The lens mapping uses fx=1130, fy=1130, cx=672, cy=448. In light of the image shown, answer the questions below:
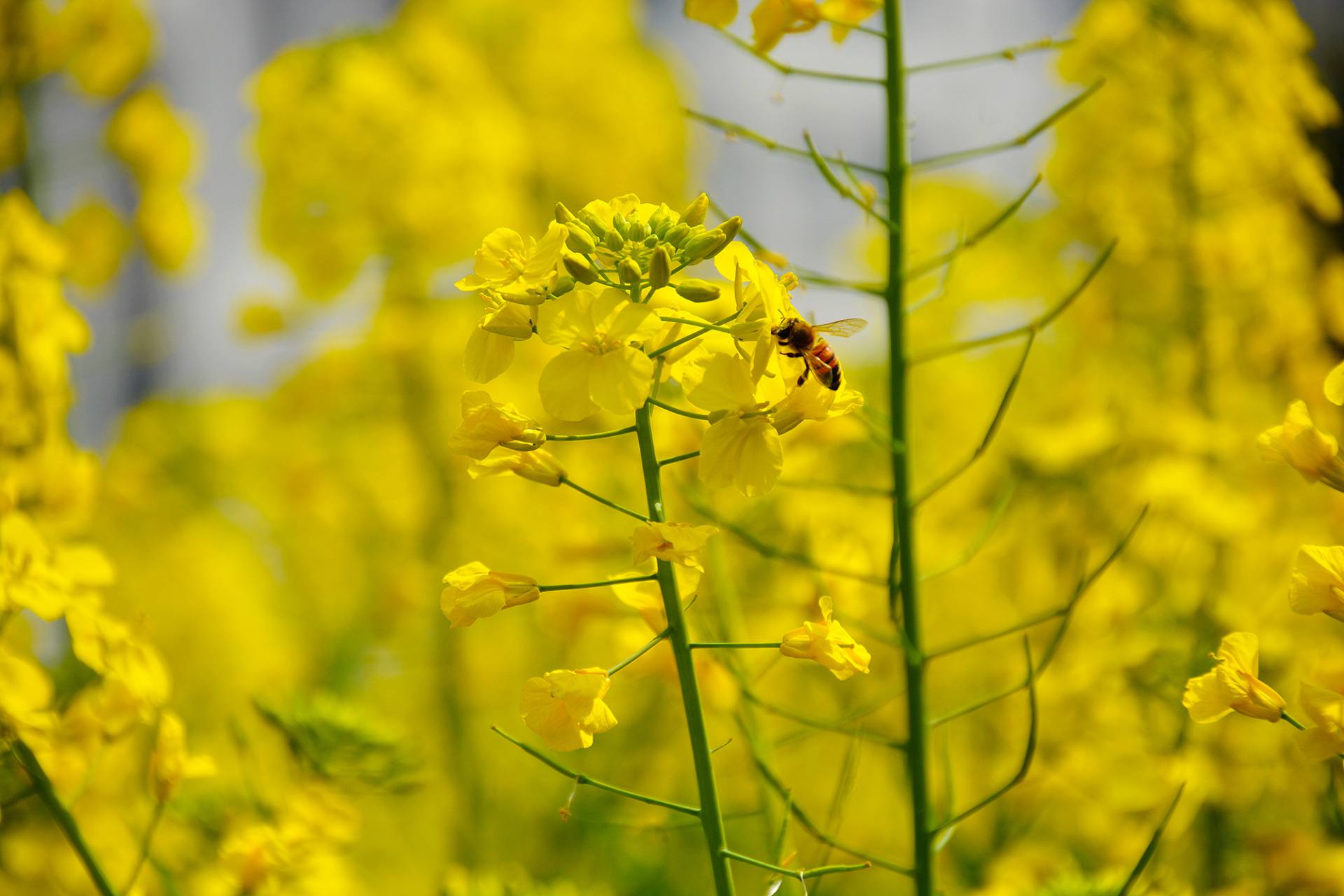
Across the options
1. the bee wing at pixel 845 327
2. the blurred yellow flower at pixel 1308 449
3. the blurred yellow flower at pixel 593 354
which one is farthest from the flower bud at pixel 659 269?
the blurred yellow flower at pixel 1308 449

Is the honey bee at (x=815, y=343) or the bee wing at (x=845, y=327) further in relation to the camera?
the bee wing at (x=845, y=327)

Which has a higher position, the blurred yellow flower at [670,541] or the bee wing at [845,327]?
the blurred yellow flower at [670,541]

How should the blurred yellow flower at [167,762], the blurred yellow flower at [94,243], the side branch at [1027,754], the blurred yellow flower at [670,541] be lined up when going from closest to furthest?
the blurred yellow flower at [670,541] < the side branch at [1027,754] < the blurred yellow flower at [167,762] < the blurred yellow flower at [94,243]

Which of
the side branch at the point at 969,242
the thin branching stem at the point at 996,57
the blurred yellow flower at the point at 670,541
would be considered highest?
the thin branching stem at the point at 996,57

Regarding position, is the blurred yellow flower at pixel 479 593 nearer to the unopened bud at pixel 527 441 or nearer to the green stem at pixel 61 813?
the unopened bud at pixel 527 441

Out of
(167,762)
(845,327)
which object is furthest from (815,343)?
(167,762)

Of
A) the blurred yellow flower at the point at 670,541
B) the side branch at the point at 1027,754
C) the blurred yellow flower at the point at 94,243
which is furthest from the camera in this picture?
the blurred yellow flower at the point at 94,243

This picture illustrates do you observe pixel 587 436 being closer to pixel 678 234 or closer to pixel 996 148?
pixel 678 234
